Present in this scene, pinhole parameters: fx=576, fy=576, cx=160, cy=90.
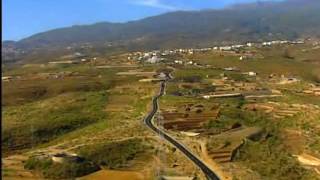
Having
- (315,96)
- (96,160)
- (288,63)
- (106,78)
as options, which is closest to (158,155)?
(96,160)

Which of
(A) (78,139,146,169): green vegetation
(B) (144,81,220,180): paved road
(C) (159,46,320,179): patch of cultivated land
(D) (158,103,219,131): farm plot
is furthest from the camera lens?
(D) (158,103,219,131): farm plot

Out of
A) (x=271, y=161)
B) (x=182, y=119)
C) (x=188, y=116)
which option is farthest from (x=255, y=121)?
(x=271, y=161)

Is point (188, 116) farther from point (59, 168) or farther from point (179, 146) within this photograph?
point (59, 168)

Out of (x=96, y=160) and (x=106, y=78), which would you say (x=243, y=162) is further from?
(x=106, y=78)

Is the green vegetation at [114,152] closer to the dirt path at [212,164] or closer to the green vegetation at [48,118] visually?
the dirt path at [212,164]

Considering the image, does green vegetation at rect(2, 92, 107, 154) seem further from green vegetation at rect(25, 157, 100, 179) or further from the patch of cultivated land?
green vegetation at rect(25, 157, 100, 179)

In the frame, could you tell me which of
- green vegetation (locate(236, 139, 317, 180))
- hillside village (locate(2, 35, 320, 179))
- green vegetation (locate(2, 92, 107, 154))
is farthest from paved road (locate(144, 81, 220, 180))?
green vegetation (locate(2, 92, 107, 154))
